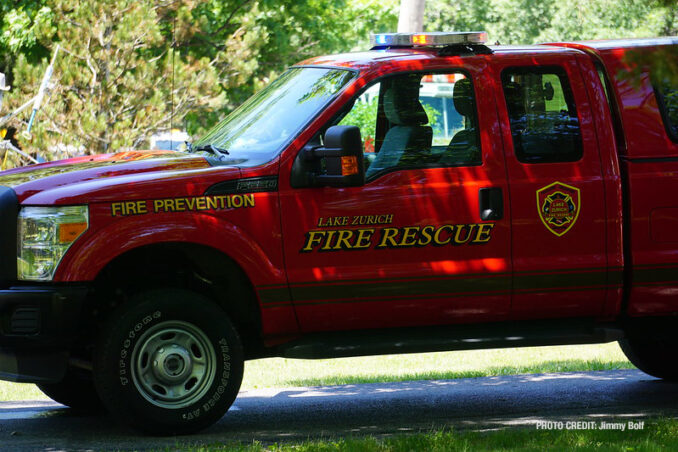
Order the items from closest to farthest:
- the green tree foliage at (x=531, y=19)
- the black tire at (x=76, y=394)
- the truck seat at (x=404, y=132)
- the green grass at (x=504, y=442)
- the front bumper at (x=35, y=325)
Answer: the green grass at (x=504, y=442), the front bumper at (x=35, y=325), the truck seat at (x=404, y=132), the black tire at (x=76, y=394), the green tree foliage at (x=531, y=19)

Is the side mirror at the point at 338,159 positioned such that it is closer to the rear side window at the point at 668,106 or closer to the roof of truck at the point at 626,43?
the roof of truck at the point at 626,43

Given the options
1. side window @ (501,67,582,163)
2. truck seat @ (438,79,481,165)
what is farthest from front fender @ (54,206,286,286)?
side window @ (501,67,582,163)

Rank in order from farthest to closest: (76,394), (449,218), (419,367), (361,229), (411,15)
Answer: (411,15)
(419,367)
(76,394)
(449,218)
(361,229)

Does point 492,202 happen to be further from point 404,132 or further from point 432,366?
point 432,366

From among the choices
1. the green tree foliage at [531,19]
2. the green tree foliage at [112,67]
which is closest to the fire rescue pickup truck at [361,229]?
the green tree foliage at [112,67]

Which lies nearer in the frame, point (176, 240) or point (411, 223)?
point (176, 240)

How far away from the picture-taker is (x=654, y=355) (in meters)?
8.02

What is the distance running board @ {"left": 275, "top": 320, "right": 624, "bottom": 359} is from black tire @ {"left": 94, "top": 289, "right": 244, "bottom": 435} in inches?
16.7

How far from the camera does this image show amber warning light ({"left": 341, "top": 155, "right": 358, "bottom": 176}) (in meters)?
5.97

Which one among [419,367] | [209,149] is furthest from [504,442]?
[419,367]

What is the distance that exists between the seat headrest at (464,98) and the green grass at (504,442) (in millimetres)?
1846

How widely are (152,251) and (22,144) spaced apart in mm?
13503

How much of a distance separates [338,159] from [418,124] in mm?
688

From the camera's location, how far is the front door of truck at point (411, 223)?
617 centimetres
